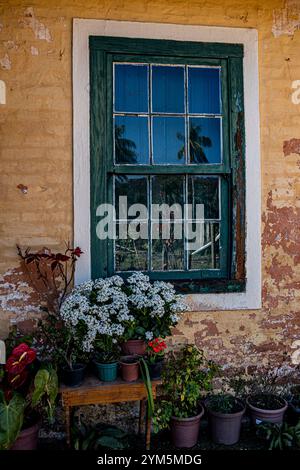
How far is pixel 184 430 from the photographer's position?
3.20 metres

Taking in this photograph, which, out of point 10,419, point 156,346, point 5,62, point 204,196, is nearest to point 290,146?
point 204,196

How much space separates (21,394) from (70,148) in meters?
1.88

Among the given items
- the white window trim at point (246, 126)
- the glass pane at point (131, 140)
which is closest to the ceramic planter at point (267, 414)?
the white window trim at point (246, 126)

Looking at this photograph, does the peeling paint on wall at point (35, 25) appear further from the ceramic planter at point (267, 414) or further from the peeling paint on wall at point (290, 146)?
the ceramic planter at point (267, 414)

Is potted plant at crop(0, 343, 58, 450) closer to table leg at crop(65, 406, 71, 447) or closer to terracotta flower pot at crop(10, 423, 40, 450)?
terracotta flower pot at crop(10, 423, 40, 450)

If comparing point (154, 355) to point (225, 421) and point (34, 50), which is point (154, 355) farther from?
point (34, 50)

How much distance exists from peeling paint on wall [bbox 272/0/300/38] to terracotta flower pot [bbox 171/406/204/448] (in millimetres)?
3262

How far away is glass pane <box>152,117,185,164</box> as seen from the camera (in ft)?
11.6

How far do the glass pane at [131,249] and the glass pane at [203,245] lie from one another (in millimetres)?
394

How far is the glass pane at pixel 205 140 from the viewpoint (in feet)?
11.8

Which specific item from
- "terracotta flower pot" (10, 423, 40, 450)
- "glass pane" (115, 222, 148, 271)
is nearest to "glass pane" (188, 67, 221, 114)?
"glass pane" (115, 222, 148, 271)

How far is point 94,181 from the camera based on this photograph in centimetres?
340
